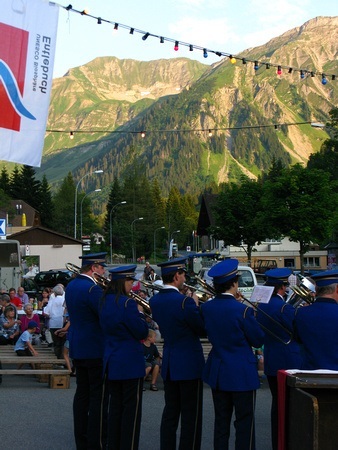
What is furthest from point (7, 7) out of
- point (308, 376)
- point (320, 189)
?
point (320, 189)

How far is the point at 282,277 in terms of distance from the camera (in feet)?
26.9

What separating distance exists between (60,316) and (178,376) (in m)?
8.85

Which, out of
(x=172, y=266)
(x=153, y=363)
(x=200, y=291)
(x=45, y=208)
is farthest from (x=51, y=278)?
(x=45, y=208)

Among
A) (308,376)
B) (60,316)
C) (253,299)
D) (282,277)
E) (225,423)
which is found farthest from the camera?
(60,316)

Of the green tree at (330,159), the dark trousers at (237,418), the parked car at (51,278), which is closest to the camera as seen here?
the dark trousers at (237,418)

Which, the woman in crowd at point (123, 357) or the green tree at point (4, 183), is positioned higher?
the green tree at point (4, 183)

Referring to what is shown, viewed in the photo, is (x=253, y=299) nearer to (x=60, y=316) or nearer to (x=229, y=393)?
(x=229, y=393)

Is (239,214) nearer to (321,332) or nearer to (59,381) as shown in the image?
(59,381)

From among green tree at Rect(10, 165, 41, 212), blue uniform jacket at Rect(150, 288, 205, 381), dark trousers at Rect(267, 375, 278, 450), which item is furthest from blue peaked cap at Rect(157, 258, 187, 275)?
green tree at Rect(10, 165, 41, 212)

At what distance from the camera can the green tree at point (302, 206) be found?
41688mm

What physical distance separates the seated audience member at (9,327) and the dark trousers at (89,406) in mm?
9010

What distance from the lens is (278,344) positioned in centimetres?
801

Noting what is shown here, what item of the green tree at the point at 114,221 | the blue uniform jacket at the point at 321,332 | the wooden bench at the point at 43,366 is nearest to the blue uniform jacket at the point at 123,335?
the blue uniform jacket at the point at 321,332

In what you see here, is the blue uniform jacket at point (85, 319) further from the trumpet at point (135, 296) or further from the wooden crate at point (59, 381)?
Answer: the wooden crate at point (59, 381)
